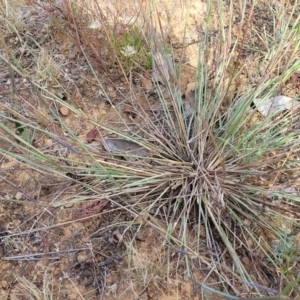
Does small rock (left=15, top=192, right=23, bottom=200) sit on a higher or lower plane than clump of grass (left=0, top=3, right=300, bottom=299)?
lower

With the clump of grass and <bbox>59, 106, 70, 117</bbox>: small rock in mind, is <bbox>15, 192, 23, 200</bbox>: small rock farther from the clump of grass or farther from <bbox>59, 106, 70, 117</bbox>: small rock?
<bbox>59, 106, 70, 117</bbox>: small rock

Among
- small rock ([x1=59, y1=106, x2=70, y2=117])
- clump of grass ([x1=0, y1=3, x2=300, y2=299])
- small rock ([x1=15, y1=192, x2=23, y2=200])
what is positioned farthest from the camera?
small rock ([x1=59, y1=106, x2=70, y2=117])

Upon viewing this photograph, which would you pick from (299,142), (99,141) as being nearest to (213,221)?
(299,142)

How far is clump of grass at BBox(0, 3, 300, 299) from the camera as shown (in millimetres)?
1159

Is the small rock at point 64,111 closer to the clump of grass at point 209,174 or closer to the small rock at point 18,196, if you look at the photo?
the clump of grass at point 209,174

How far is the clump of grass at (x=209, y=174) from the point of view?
1159 mm

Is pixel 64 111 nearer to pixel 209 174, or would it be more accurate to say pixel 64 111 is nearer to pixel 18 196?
pixel 18 196

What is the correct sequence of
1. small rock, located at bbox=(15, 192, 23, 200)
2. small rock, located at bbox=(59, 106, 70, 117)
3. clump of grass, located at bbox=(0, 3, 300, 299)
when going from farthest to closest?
small rock, located at bbox=(59, 106, 70, 117) → small rock, located at bbox=(15, 192, 23, 200) → clump of grass, located at bbox=(0, 3, 300, 299)

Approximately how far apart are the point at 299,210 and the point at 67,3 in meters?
1.04

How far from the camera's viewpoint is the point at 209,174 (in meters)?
1.25

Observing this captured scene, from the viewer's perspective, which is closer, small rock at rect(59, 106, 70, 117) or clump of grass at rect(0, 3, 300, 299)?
clump of grass at rect(0, 3, 300, 299)

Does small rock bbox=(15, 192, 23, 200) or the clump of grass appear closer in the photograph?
the clump of grass

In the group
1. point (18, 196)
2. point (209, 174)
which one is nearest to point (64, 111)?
point (18, 196)

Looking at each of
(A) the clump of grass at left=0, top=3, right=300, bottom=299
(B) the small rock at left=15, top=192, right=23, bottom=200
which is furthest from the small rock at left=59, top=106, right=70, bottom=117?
(B) the small rock at left=15, top=192, right=23, bottom=200
